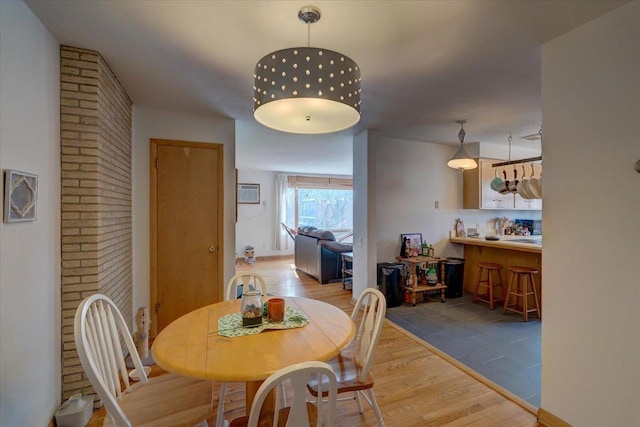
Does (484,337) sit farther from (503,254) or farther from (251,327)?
(251,327)

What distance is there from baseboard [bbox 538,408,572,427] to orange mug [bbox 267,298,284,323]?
175cm

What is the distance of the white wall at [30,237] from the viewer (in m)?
1.37

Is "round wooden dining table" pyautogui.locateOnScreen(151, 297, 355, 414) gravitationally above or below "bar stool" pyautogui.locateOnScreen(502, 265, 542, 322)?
above

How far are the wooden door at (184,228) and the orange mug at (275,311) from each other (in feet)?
6.00

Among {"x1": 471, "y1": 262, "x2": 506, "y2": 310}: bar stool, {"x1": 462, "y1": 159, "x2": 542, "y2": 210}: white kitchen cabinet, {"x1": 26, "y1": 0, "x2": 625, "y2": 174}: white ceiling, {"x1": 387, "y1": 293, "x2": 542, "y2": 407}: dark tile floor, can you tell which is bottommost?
{"x1": 387, "y1": 293, "x2": 542, "y2": 407}: dark tile floor

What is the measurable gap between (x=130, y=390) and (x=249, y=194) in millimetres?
6530

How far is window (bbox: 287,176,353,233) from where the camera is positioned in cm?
814

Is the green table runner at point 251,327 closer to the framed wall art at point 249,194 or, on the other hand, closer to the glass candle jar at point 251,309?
the glass candle jar at point 251,309

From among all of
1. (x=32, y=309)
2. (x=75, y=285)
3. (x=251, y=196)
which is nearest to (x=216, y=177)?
(x=75, y=285)

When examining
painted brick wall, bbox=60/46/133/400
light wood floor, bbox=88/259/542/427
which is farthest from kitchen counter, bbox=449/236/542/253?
painted brick wall, bbox=60/46/133/400

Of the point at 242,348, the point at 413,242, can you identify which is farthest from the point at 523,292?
the point at 242,348

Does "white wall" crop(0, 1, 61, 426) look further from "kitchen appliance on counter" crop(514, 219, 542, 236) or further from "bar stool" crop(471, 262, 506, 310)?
"kitchen appliance on counter" crop(514, 219, 542, 236)

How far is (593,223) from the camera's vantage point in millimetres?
1622

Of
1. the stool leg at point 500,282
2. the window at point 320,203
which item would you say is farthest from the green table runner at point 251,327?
the window at point 320,203
